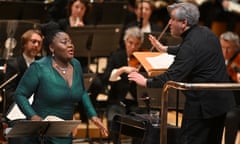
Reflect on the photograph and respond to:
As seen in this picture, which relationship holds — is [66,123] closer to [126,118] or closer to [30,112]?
[30,112]

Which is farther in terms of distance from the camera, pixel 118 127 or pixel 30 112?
pixel 118 127

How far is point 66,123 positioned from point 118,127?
3.65ft

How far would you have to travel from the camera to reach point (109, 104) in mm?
7750

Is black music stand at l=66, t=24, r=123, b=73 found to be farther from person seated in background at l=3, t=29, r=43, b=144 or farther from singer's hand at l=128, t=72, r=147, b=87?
singer's hand at l=128, t=72, r=147, b=87

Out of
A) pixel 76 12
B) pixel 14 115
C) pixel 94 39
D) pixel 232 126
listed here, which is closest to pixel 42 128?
pixel 14 115

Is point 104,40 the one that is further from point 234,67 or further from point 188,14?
point 188,14

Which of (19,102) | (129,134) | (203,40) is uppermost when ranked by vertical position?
(203,40)

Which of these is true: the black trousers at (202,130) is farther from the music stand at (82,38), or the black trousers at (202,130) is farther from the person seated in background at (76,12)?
the person seated in background at (76,12)

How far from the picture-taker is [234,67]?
309 inches

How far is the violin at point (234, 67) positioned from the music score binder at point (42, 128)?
267cm

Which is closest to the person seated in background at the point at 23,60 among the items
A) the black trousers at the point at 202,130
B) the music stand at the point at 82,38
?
the music stand at the point at 82,38

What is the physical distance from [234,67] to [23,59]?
2.42m

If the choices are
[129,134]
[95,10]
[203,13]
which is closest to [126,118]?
[129,134]

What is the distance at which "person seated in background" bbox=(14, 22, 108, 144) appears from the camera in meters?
5.86
